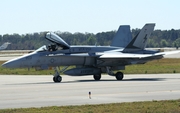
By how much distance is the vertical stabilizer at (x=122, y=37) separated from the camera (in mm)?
38469

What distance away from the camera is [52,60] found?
33.0 meters

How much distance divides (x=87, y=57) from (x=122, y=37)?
17.0 ft

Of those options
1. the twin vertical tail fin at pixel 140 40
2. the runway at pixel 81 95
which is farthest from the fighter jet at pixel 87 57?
the runway at pixel 81 95

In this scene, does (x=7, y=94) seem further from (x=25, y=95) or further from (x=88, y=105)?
(x=88, y=105)

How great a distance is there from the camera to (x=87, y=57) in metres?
34.5

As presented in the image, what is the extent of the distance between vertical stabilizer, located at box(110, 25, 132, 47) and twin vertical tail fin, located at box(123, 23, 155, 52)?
81.1 inches

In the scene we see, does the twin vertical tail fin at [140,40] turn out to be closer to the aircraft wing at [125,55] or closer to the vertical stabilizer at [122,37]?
the aircraft wing at [125,55]

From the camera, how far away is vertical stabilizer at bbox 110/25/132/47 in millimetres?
38469

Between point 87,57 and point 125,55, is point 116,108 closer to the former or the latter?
point 87,57

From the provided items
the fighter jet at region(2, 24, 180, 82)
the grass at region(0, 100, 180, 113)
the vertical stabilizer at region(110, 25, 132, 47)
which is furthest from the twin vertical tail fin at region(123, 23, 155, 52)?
the grass at region(0, 100, 180, 113)

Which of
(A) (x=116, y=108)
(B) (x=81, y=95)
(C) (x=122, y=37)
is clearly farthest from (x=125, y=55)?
(A) (x=116, y=108)

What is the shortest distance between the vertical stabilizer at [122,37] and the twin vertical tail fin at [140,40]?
206 centimetres

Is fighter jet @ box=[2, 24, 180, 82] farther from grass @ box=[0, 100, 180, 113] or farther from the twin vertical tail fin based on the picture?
grass @ box=[0, 100, 180, 113]

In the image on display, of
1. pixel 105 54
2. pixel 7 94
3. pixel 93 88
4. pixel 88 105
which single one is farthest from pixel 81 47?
pixel 88 105
